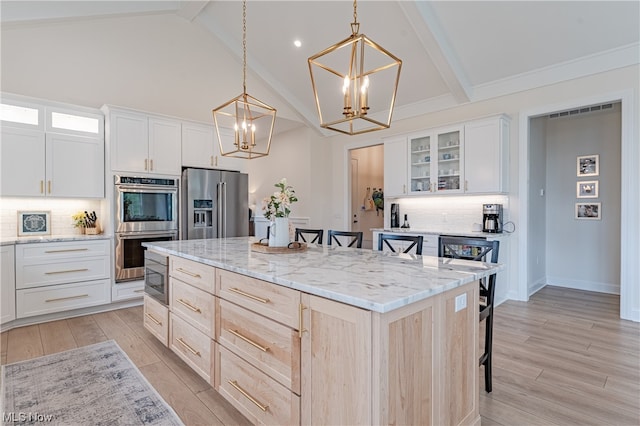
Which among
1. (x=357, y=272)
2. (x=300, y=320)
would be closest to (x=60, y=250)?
(x=300, y=320)

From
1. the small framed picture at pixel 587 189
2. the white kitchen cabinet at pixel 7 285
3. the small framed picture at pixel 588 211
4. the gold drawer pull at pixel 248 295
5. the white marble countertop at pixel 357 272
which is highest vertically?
the small framed picture at pixel 587 189

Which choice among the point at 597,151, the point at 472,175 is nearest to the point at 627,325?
the point at 472,175

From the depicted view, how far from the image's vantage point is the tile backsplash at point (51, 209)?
380 centimetres

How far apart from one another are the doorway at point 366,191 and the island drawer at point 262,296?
5.04 meters

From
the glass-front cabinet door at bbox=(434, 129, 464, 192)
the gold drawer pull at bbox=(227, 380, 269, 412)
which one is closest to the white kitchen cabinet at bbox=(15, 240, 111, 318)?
the gold drawer pull at bbox=(227, 380, 269, 412)

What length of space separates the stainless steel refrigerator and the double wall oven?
0.17 m

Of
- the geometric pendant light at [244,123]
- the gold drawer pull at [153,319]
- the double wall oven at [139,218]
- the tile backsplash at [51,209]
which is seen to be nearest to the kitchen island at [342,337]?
the gold drawer pull at [153,319]

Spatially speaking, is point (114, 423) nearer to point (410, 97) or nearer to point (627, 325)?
point (627, 325)

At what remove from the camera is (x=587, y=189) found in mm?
4984

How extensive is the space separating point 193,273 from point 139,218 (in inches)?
95.2

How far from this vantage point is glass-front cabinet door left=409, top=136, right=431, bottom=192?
506cm

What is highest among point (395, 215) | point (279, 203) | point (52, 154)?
point (52, 154)

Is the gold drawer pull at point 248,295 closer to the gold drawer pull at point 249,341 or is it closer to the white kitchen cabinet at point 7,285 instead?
the gold drawer pull at point 249,341

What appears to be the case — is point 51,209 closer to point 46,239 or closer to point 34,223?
point 34,223
